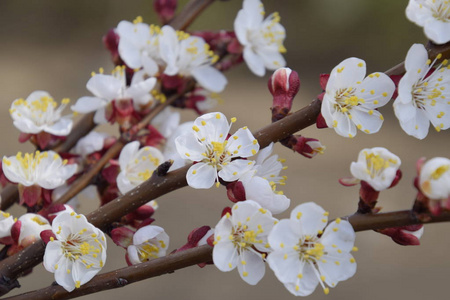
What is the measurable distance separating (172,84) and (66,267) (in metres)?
0.28

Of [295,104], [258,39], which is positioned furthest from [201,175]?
[295,104]

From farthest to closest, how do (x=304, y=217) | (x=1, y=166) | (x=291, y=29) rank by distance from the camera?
(x=291, y=29) → (x=1, y=166) → (x=304, y=217)

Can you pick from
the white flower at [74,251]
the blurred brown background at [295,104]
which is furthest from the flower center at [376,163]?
the blurred brown background at [295,104]

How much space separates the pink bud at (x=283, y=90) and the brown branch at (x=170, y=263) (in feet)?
0.36

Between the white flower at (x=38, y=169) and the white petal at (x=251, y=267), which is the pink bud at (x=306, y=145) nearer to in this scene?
the white petal at (x=251, y=267)

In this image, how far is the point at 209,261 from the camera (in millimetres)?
432

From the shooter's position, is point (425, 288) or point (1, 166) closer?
point (1, 166)

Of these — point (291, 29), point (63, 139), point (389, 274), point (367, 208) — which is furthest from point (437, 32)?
point (291, 29)

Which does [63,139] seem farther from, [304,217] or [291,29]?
[291,29]

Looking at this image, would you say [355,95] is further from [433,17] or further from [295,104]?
[295,104]

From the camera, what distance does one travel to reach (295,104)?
9.61 ft

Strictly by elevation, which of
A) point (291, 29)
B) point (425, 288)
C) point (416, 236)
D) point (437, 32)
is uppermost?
point (437, 32)

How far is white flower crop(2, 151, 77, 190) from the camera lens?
0.56 m

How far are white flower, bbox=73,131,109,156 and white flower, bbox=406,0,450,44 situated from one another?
1.16 feet
